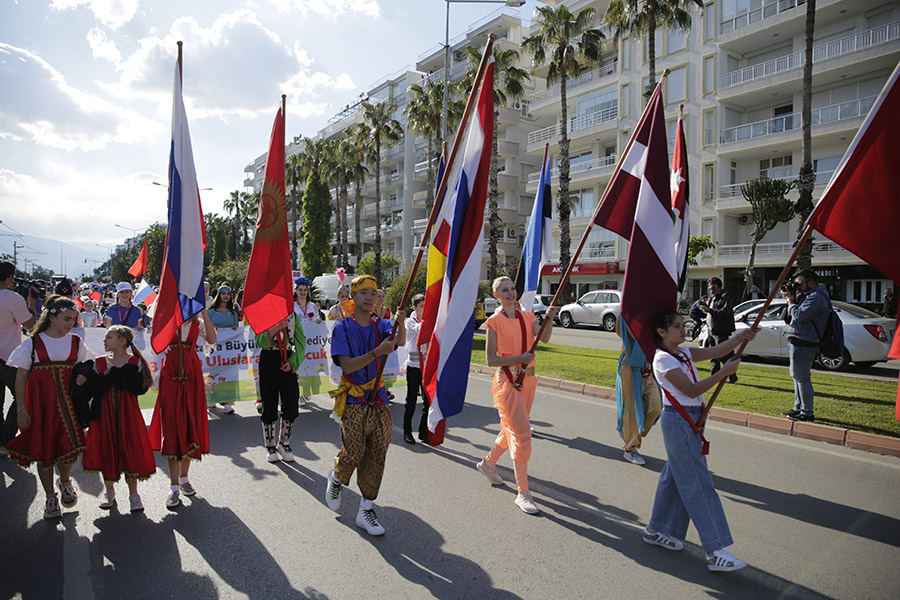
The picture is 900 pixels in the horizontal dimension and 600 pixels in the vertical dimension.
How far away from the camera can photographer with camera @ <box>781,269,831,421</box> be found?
706cm

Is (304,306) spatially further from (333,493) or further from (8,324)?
(333,493)

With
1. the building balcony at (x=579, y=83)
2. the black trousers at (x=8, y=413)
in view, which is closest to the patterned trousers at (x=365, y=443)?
the black trousers at (x=8, y=413)

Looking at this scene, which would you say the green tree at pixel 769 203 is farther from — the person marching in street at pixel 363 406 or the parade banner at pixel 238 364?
the person marching in street at pixel 363 406

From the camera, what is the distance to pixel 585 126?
37.2m

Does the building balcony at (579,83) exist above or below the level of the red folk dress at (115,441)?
above

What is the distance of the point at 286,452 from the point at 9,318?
304 cm

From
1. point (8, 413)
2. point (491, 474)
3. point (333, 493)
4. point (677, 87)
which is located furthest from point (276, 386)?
point (677, 87)

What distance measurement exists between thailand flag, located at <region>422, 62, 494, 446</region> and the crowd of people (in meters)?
0.35

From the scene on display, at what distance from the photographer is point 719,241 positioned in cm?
3070

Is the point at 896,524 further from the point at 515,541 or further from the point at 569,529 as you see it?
the point at 515,541

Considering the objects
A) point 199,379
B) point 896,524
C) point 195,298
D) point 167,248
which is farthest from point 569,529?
point 167,248

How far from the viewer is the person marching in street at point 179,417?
15.5ft

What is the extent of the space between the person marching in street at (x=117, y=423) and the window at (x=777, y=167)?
32034 mm

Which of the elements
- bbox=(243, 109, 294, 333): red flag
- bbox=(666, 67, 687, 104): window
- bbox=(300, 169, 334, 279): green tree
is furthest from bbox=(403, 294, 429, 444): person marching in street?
bbox=(300, 169, 334, 279): green tree
